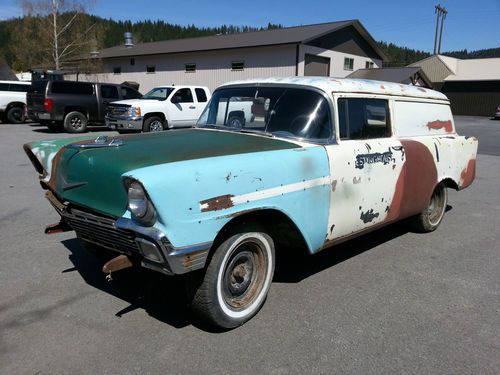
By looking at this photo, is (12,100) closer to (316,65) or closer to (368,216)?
(316,65)

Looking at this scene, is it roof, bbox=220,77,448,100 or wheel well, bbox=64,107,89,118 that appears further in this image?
wheel well, bbox=64,107,89,118

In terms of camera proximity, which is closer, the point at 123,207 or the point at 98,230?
the point at 123,207

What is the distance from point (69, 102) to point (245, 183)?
14.2 meters

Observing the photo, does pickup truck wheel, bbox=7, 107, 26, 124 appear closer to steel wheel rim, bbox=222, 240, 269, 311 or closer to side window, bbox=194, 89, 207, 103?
side window, bbox=194, 89, 207, 103

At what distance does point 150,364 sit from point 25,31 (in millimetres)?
33570

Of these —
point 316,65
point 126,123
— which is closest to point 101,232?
point 126,123

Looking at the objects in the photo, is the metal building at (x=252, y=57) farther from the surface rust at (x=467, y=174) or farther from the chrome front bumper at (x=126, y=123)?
the surface rust at (x=467, y=174)

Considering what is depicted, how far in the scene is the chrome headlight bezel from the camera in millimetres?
2527

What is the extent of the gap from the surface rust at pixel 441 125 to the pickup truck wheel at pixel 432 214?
0.70 metres

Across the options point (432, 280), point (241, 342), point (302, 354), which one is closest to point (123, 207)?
point (241, 342)

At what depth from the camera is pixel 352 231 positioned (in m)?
3.92

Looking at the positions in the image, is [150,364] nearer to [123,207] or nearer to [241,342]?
[241,342]

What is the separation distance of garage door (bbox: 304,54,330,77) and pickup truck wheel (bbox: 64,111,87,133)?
1270 cm

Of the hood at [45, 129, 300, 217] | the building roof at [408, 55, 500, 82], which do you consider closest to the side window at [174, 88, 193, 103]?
the hood at [45, 129, 300, 217]
